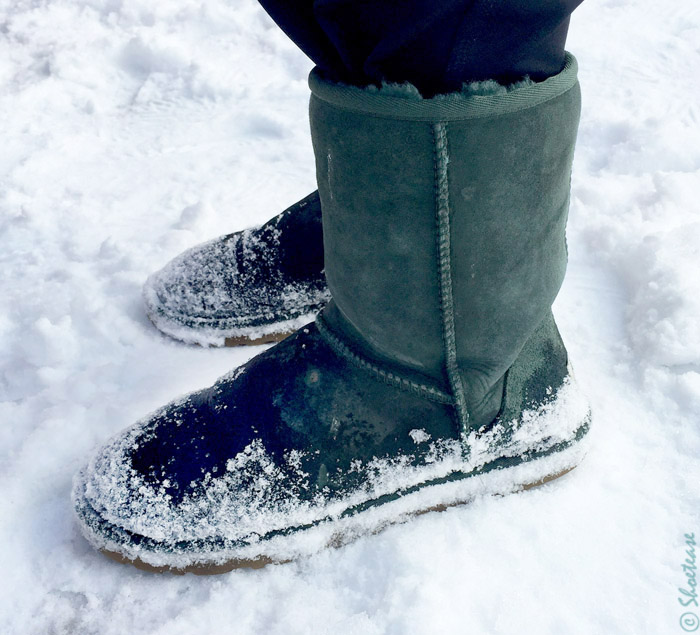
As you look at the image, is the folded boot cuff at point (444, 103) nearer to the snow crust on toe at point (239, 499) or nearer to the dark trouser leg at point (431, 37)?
the dark trouser leg at point (431, 37)

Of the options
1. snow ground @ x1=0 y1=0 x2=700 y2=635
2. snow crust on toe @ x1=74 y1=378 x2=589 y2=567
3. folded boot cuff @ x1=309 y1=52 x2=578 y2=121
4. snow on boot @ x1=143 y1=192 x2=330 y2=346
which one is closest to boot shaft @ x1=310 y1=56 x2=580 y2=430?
folded boot cuff @ x1=309 y1=52 x2=578 y2=121

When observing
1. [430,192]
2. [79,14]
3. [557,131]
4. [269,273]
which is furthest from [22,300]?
[79,14]

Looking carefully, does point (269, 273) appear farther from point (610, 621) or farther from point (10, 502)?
point (610, 621)

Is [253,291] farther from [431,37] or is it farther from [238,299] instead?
[431,37]

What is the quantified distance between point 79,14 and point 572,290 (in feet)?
8.10

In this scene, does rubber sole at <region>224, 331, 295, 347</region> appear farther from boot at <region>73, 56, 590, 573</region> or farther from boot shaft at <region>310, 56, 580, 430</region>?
boot shaft at <region>310, 56, 580, 430</region>

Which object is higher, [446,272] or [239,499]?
[446,272]

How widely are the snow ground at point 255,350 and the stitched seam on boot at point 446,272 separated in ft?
0.72

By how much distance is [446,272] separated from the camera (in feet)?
2.46

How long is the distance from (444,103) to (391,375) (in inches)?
14.6

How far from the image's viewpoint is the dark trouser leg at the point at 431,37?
59 cm

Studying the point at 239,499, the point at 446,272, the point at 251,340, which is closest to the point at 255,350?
the point at 251,340

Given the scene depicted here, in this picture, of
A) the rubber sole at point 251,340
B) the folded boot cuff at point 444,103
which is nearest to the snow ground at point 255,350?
the rubber sole at point 251,340

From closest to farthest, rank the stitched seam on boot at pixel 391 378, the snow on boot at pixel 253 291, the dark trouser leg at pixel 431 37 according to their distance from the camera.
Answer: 1. the dark trouser leg at pixel 431 37
2. the stitched seam on boot at pixel 391 378
3. the snow on boot at pixel 253 291
